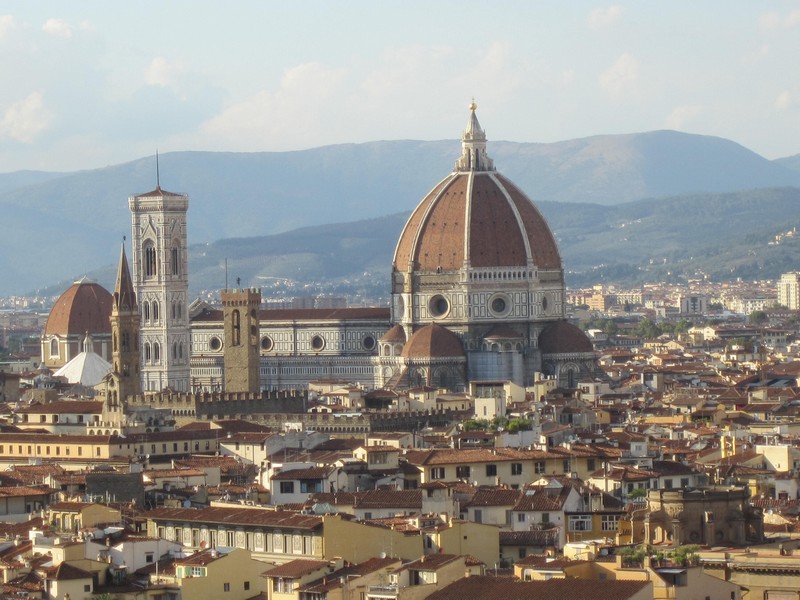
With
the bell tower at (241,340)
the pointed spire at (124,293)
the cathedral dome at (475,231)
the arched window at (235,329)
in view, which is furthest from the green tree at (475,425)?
the cathedral dome at (475,231)

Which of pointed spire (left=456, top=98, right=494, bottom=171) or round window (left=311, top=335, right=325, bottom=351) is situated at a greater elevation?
pointed spire (left=456, top=98, right=494, bottom=171)

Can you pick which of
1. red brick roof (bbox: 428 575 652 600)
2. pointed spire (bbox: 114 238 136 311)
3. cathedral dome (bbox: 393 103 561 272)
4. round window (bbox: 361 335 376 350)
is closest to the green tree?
pointed spire (bbox: 114 238 136 311)

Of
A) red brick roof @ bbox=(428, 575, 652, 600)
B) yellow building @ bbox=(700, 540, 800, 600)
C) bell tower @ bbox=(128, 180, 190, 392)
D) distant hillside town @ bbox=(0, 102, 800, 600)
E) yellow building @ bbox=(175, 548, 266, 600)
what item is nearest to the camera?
red brick roof @ bbox=(428, 575, 652, 600)

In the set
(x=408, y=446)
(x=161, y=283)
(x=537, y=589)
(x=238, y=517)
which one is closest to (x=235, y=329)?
(x=161, y=283)

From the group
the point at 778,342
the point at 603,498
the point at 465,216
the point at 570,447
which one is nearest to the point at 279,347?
the point at 465,216

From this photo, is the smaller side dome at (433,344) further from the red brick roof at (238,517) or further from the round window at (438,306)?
the red brick roof at (238,517)

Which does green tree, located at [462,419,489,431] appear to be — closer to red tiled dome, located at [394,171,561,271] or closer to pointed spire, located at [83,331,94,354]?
red tiled dome, located at [394,171,561,271]
